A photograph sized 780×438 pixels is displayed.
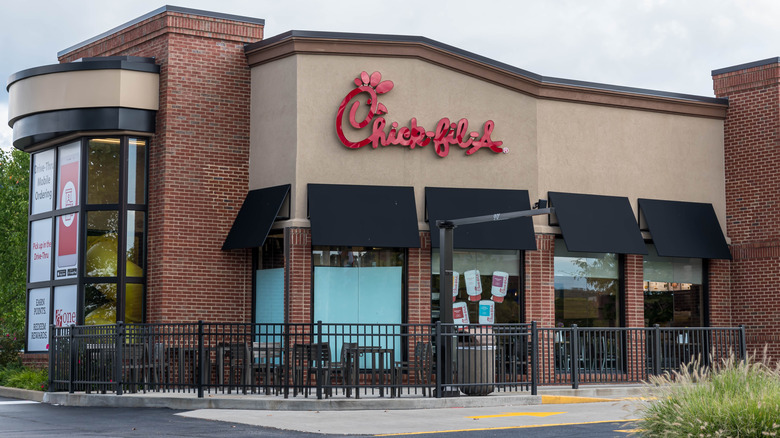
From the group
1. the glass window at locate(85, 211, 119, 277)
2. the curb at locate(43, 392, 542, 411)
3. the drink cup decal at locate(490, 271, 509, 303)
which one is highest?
the glass window at locate(85, 211, 119, 277)

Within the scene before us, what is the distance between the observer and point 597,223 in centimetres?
2284

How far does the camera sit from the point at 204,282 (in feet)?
69.5

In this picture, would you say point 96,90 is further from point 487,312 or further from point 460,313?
point 487,312

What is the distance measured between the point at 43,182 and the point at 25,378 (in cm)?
466

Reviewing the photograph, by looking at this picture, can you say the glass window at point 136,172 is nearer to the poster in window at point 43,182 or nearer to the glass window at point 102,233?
the glass window at point 102,233

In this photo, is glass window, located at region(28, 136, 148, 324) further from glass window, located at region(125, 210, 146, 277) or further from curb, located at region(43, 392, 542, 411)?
curb, located at region(43, 392, 542, 411)

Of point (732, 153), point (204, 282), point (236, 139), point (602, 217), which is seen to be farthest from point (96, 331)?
point (732, 153)

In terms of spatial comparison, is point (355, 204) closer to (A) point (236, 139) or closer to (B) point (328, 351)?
(A) point (236, 139)

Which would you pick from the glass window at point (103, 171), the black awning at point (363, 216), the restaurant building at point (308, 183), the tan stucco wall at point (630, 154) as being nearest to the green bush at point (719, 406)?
the restaurant building at point (308, 183)

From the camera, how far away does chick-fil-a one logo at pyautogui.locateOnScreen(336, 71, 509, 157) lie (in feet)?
68.2

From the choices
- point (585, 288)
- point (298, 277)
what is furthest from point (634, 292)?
point (298, 277)

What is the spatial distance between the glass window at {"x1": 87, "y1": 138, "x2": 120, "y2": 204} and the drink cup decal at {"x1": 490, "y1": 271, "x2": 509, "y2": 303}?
8517 mm

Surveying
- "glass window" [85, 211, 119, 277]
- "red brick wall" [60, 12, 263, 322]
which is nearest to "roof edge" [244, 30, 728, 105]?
"red brick wall" [60, 12, 263, 322]

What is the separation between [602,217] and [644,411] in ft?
42.0
